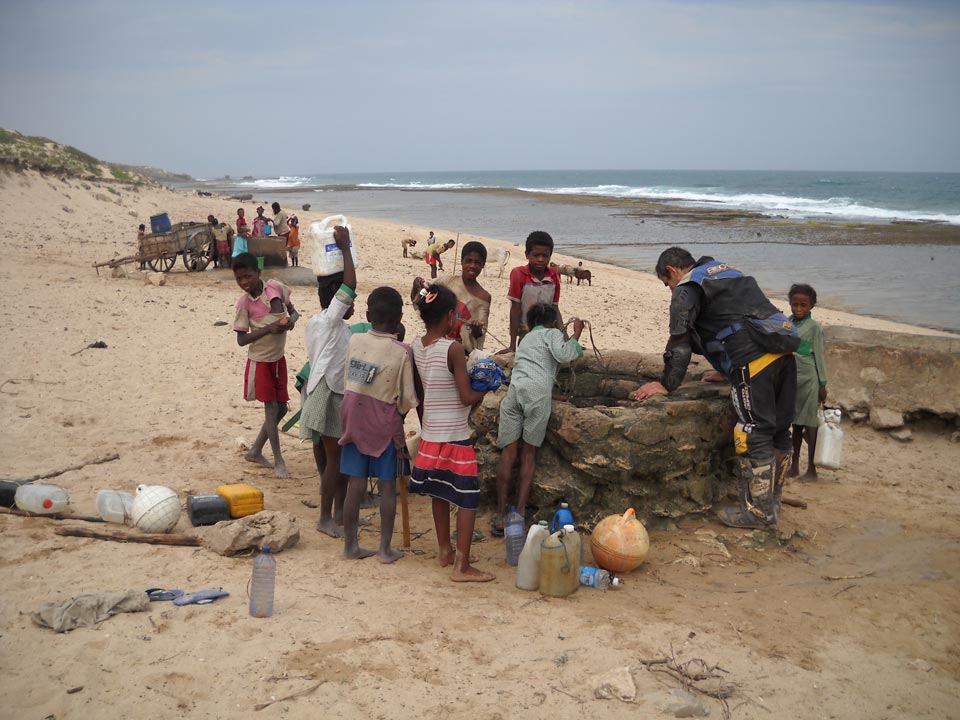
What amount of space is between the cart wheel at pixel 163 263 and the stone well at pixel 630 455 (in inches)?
450

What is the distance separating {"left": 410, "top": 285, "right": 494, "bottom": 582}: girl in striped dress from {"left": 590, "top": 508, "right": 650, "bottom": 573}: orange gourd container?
71 centimetres

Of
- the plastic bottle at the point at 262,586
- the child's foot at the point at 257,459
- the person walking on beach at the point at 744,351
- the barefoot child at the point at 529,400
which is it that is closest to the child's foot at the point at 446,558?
the barefoot child at the point at 529,400

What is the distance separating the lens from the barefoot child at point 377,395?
14.6 ft

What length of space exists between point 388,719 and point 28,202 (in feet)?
72.8

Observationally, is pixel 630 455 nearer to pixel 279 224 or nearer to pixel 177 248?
pixel 177 248

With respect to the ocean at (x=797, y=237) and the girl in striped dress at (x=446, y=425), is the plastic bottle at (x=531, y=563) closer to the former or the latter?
the girl in striped dress at (x=446, y=425)

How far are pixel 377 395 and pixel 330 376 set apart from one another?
78 centimetres

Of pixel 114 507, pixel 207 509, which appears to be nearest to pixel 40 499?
pixel 114 507

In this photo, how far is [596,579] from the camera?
4.52m

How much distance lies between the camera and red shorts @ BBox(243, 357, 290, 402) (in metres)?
5.98

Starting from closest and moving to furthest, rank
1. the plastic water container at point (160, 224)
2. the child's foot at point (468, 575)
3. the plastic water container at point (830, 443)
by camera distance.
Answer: the child's foot at point (468, 575) < the plastic water container at point (830, 443) < the plastic water container at point (160, 224)

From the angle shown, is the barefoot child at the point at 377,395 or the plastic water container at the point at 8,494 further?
the plastic water container at the point at 8,494

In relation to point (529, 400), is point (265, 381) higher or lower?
lower

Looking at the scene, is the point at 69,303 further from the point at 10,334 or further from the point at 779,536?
the point at 779,536
